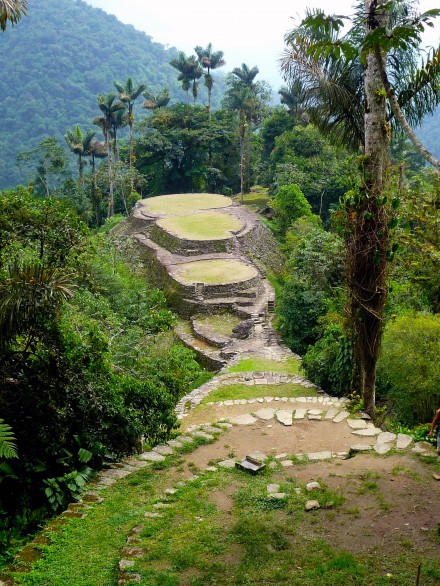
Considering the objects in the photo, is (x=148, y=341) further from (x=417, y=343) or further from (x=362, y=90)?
(x=362, y=90)

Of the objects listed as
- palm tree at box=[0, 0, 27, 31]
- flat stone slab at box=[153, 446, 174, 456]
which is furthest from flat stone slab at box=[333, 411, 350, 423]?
palm tree at box=[0, 0, 27, 31]

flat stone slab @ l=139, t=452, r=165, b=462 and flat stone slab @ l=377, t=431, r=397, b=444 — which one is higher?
flat stone slab @ l=377, t=431, r=397, b=444

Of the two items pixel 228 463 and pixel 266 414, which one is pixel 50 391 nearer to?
pixel 228 463

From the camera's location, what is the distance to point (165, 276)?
20.5 m

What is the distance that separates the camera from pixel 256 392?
33.7 feet

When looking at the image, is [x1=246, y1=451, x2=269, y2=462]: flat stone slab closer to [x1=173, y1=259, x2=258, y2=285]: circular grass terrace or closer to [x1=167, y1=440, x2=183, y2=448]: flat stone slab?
[x1=167, y1=440, x2=183, y2=448]: flat stone slab

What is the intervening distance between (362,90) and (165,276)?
13921 millimetres

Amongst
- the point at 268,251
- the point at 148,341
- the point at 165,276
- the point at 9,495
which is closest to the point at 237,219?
the point at 268,251

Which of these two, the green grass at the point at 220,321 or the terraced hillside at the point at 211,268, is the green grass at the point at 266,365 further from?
the green grass at the point at 220,321

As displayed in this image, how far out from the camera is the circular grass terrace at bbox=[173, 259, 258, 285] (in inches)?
768

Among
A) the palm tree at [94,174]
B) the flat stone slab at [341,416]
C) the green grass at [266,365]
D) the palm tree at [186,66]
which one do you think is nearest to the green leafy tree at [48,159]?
the palm tree at [94,174]

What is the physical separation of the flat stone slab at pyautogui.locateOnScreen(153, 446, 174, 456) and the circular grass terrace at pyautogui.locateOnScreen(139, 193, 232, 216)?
20.5 metres

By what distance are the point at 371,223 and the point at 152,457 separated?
353 centimetres

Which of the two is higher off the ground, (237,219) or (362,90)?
(362,90)
